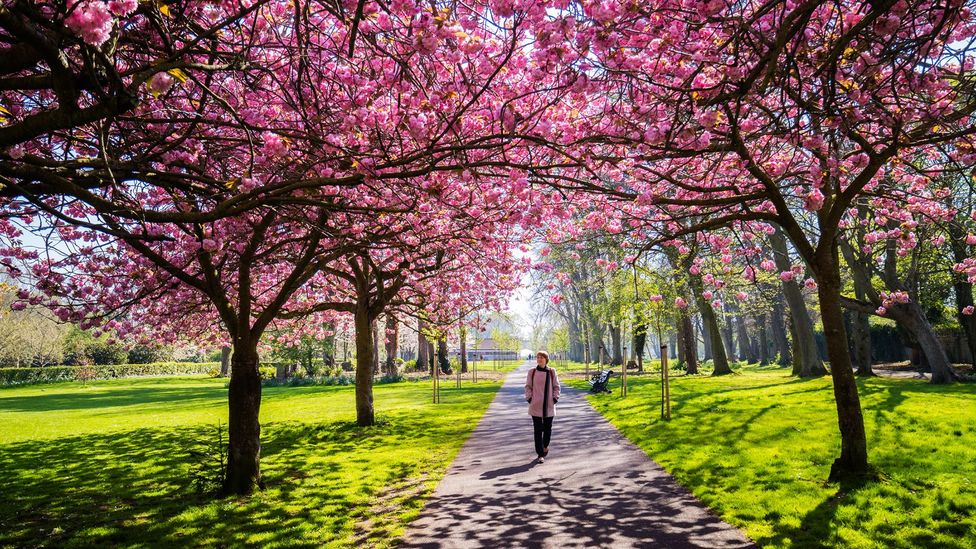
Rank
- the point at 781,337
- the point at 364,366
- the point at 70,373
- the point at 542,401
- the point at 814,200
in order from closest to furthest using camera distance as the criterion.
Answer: the point at 814,200 < the point at 542,401 < the point at 364,366 < the point at 70,373 < the point at 781,337

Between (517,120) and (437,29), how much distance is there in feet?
5.12

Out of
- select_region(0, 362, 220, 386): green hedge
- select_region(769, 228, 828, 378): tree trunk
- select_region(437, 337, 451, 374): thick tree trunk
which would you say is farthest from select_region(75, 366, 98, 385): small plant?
select_region(769, 228, 828, 378): tree trunk

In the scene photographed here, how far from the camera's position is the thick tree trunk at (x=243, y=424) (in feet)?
23.9

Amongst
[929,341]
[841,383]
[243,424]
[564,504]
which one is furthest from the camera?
[929,341]

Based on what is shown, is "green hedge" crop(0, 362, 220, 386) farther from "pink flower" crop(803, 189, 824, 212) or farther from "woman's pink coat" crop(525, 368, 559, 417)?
"pink flower" crop(803, 189, 824, 212)

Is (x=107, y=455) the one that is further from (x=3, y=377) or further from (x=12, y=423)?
(x=3, y=377)

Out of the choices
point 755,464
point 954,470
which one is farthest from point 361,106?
point 954,470

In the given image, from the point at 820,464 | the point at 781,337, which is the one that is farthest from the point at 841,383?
the point at 781,337

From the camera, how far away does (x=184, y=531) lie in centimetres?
588

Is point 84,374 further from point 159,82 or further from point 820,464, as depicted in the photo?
point 820,464

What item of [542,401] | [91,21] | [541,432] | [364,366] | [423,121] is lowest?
[541,432]

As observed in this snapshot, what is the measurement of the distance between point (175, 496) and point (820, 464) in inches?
348

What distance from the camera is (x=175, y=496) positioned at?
24.4 feet

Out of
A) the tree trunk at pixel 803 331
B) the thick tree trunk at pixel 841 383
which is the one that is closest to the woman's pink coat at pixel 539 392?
the thick tree trunk at pixel 841 383
